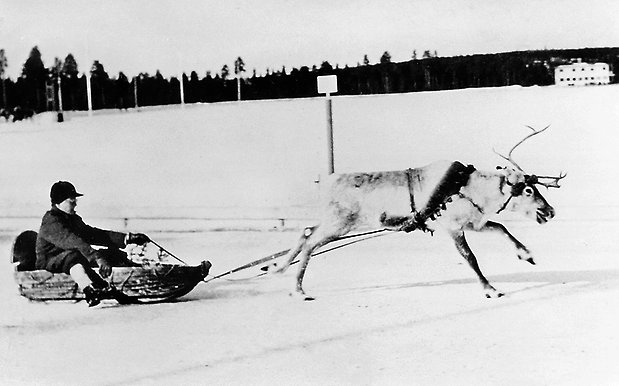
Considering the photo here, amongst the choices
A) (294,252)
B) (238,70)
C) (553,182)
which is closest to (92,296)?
(294,252)

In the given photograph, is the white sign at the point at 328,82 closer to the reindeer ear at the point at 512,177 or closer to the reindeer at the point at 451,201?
the reindeer at the point at 451,201

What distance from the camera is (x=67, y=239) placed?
8.24 ft

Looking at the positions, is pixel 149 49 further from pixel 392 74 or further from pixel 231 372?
pixel 231 372

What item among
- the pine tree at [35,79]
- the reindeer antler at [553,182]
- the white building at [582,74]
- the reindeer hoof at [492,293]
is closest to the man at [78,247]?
the pine tree at [35,79]

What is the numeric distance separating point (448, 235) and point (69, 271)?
4.28ft

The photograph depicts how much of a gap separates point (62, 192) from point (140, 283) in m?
0.44

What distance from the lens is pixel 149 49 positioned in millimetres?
2570

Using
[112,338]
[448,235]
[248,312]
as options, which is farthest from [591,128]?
[112,338]

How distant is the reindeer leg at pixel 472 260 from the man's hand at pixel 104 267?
1175 millimetres

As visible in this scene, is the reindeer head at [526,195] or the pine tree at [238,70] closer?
the reindeer head at [526,195]

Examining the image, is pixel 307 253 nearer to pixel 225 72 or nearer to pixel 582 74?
pixel 225 72

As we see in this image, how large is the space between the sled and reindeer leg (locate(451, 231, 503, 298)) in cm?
85

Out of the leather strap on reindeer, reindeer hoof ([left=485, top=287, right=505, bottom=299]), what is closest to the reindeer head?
the leather strap on reindeer

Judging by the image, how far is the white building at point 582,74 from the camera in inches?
95.2
